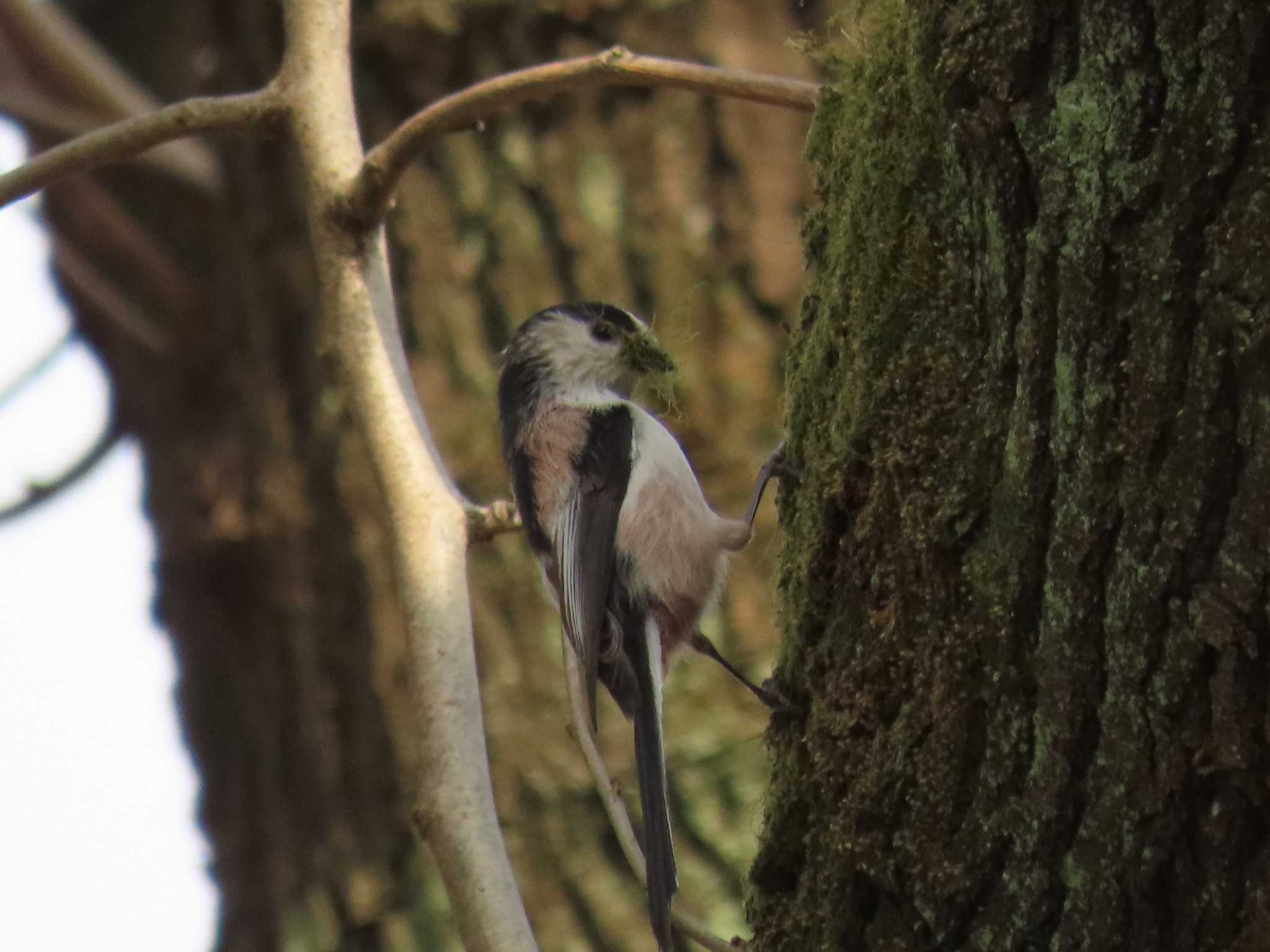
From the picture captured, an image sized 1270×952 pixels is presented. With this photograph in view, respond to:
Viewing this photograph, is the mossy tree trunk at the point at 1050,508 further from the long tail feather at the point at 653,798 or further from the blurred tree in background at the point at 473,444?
the blurred tree in background at the point at 473,444

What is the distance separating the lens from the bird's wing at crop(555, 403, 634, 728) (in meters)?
3.21

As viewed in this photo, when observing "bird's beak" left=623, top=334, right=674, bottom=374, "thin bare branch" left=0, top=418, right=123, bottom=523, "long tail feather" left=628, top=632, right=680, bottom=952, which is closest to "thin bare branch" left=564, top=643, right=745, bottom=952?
"long tail feather" left=628, top=632, right=680, bottom=952

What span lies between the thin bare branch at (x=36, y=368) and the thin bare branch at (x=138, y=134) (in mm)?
4206

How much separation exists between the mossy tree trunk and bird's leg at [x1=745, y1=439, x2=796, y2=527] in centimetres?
32

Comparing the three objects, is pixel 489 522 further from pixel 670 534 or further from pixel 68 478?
pixel 68 478

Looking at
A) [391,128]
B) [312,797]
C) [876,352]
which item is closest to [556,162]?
[391,128]

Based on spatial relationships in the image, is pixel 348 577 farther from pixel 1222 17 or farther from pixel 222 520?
pixel 1222 17

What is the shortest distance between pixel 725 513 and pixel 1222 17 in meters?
3.16

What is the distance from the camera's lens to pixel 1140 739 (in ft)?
5.40

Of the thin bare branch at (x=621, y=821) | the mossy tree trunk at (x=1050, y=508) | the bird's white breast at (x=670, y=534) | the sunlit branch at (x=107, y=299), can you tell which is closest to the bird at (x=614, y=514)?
the bird's white breast at (x=670, y=534)

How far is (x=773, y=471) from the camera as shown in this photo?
2.59m

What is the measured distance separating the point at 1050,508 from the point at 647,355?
1.90 meters

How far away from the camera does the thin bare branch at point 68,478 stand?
6.27 m

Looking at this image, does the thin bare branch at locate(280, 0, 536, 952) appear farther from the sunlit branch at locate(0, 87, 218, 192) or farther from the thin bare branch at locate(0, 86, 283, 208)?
the sunlit branch at locate(0, 87, 218, 192)
